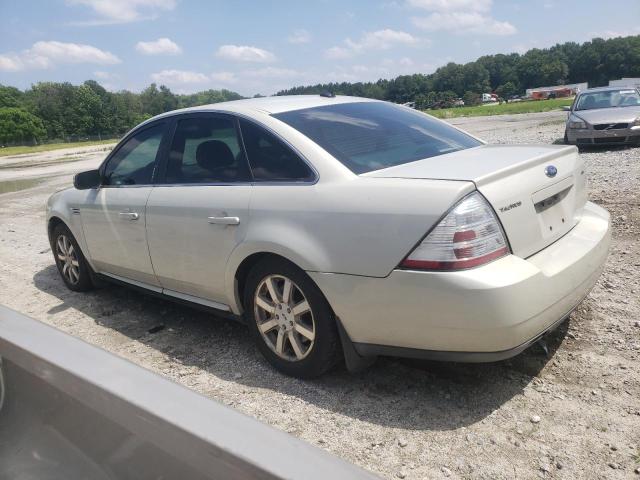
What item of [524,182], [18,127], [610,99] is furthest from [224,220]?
[18,127]

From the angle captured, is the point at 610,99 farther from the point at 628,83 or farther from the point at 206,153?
the point at 628,83

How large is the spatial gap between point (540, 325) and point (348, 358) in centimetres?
100

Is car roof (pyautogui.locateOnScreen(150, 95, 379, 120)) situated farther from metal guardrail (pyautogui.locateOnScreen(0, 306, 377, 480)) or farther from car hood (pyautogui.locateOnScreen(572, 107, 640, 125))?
car hood (pyautogui.locateOnScreen(572, 107, 640, 125))

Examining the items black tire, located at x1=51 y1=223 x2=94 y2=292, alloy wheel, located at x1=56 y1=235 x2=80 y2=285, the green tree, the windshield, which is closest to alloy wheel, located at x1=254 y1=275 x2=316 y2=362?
black tire, located at x1=51 y1=223 x2=94 y2=292

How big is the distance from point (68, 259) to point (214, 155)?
259 cm

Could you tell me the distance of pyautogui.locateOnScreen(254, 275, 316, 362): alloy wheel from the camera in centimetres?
309

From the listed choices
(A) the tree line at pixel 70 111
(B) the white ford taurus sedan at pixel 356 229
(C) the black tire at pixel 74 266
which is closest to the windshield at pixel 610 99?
(B) the white ford taurus sedan at pixel 356 229

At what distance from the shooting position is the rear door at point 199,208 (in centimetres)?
342

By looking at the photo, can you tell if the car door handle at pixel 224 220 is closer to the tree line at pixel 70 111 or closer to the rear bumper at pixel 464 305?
the rear bumper at pixel 464 305

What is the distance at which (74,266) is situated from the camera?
5.34 metres

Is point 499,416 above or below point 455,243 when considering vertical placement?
below

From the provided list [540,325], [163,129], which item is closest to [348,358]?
[540,325]

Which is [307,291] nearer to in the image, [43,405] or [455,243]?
[455,243]

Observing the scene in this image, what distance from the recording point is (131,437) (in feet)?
4.89
